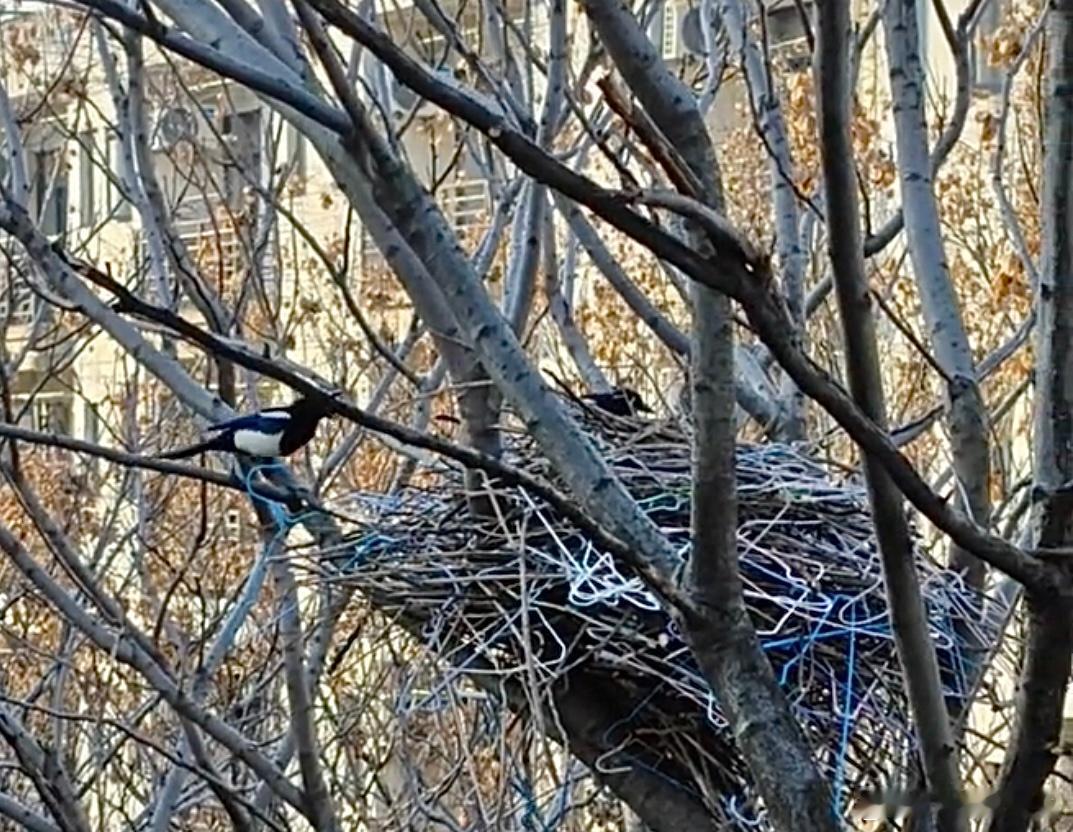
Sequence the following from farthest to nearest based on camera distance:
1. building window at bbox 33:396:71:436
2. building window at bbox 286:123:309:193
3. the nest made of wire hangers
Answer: building window at bbox 33:396:71:436, building window at bbox 286:123:309:193, the nest made of wire hangers

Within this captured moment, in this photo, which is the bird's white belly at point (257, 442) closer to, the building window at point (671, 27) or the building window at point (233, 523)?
the building window at point (233, 523)

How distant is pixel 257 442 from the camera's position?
2.16 meters

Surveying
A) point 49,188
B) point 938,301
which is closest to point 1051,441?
point 938,301

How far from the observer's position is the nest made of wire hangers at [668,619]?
6.24ft

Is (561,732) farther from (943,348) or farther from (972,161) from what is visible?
(972,161)

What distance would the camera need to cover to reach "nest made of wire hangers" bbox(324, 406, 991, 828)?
1903 mm

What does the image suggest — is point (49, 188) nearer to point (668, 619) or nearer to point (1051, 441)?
point (668, 619)

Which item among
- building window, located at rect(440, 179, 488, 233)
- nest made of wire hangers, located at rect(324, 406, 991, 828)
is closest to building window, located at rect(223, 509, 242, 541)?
building window, located at rect(440, 179, 488, 233)

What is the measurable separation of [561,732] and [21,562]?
83cm

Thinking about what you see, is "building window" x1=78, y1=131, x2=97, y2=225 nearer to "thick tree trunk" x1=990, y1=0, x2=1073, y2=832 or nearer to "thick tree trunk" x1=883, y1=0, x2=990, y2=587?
"thick tree trunk" x1=883, y1=0, x2=990, y2=587

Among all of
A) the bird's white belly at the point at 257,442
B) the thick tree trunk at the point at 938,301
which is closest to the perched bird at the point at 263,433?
the bird's white belly at the point at 257,442

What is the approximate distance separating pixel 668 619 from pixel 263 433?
55 cm

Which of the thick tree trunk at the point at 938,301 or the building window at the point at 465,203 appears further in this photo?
the building window at the point at 465,203

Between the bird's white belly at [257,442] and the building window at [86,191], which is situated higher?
the building window at [86,191]
